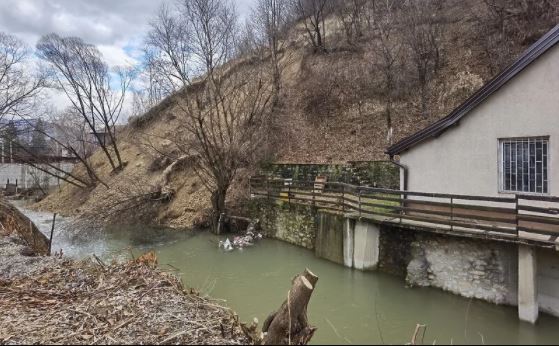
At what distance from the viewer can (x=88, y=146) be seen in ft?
141

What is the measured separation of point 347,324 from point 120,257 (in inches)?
392

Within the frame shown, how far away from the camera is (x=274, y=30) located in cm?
2631

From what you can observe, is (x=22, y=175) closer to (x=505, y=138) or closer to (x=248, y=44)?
(x=248, y=44)

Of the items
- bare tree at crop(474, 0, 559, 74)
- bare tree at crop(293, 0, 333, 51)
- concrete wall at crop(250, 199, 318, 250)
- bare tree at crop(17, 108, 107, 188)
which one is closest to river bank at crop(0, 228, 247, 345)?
concrete wall at crop(250, 199, 318, 250)

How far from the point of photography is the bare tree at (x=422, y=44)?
23078mm

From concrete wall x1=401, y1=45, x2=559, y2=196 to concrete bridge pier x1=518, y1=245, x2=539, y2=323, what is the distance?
281cm

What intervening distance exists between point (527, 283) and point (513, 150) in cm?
419

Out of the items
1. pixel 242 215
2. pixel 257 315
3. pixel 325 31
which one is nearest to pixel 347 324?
pixel 257 315

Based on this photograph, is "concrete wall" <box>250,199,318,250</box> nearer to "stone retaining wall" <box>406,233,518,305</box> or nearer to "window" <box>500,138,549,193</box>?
"stone retaining wall" <box>406,233,518,305</box>

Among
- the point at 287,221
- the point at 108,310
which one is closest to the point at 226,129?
the point at 287,221

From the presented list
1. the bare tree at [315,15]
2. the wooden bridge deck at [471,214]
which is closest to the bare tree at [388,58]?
the bare tree at [315,15]

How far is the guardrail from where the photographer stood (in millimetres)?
8008

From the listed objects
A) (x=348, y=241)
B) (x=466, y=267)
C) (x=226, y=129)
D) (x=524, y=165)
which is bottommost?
(x=466, y=267)

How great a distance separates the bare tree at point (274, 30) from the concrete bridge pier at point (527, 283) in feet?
63.7
